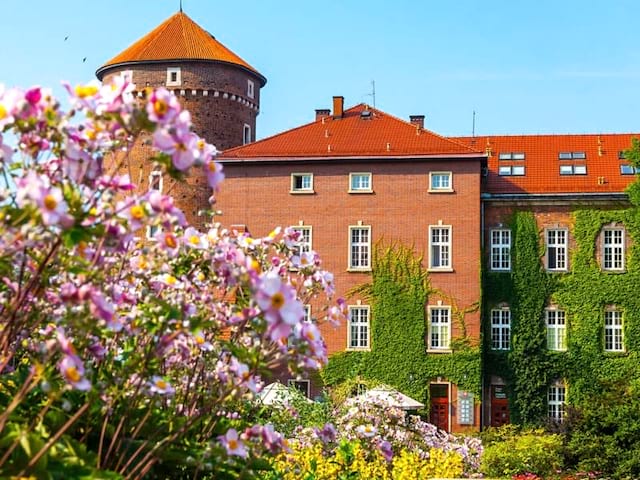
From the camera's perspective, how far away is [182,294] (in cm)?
426

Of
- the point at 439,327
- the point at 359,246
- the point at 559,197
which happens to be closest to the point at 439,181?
the point at 359,246

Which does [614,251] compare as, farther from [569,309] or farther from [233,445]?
[233,445]

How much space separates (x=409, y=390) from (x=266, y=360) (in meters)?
30.1

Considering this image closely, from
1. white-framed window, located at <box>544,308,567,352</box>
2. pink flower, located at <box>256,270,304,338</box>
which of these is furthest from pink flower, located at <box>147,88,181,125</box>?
white-framed window, located at <box>544,308,567,352</box>

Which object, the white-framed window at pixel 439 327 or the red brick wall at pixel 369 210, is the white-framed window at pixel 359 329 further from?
the white-framed window at pixel 439 327

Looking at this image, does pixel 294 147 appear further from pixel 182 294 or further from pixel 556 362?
pixel 182 294

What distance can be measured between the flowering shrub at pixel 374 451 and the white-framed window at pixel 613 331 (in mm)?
17463

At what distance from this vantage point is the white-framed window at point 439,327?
34156 millimetres

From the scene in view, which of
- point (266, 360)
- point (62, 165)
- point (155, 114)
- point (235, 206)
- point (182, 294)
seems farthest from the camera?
point (235, 206)

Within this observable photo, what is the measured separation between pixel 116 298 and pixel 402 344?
99.1 feet

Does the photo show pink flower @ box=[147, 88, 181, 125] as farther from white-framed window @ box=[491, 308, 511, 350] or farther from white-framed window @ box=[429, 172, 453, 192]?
white-framed window @ box=[491, 308, 511, 350]

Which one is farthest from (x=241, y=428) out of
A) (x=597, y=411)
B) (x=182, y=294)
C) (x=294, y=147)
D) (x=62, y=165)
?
(x=294, y=147)

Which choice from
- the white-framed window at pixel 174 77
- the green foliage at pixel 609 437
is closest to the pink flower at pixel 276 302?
the green foliage at pixel 609 437

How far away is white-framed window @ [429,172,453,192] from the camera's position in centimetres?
3506
